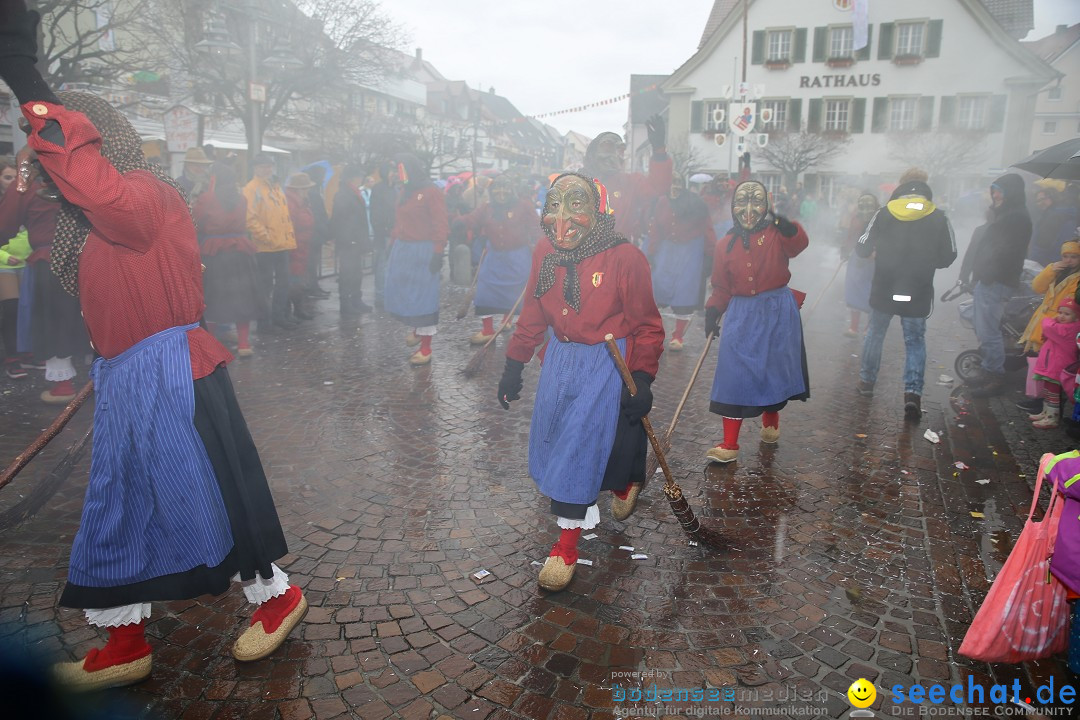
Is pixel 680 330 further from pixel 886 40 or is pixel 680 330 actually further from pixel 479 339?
pixel 886 40

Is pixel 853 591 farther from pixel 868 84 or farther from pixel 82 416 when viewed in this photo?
pixel 868 84

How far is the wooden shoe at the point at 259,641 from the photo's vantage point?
116 inches

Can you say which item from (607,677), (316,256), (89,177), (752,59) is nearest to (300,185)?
(316,256)

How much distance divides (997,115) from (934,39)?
4295mm

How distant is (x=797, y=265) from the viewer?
1794 cm

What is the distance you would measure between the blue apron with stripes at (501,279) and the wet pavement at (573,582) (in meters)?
2.59

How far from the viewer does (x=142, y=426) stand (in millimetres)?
2658

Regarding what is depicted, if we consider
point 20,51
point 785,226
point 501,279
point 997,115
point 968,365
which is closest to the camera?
point 20,51

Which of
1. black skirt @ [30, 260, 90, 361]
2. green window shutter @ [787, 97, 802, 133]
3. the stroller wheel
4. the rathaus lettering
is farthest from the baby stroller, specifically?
the rathaus lettering

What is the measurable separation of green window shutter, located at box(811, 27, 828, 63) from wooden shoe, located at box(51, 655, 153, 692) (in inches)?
1415

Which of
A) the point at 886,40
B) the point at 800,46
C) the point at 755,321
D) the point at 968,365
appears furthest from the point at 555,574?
the point at 886,40

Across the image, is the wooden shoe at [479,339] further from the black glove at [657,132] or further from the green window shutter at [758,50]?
the green window shutter at [758,50]

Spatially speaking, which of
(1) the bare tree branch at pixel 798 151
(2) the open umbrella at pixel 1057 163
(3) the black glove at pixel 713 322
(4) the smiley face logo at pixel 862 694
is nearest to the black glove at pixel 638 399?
(4) the smiley face logo at pixel 862 694

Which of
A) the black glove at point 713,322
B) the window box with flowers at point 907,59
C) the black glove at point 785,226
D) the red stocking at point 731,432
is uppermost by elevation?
the window box with flowers at point 907,59
